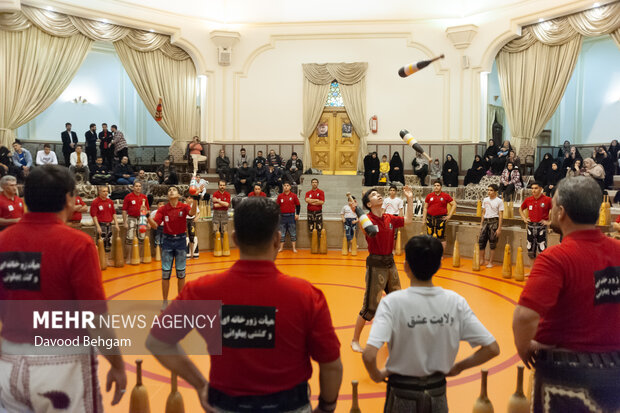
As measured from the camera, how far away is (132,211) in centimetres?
1109

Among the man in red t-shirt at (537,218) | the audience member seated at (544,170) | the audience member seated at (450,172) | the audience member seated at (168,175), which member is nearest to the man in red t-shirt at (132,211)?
the audience member seated at (168,175)

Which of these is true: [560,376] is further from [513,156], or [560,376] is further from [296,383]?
[513,156]

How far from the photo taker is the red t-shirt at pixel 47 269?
2.38 meters

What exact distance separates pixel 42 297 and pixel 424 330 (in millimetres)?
1882

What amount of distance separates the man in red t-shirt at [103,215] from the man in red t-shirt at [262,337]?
9.45m

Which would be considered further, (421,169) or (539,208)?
(421,169)

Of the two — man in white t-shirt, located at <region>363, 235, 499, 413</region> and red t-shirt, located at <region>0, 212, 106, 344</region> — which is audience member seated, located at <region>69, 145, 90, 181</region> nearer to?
red t-shirt, located at <region>0, 212, 106, 344</region>

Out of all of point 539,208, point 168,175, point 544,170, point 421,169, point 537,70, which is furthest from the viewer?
point 421,169

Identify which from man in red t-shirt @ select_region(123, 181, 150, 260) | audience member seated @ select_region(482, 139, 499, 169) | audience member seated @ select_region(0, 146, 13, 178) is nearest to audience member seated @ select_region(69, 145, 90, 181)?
audience member seated @ select_region(0, 146, 13, 178)

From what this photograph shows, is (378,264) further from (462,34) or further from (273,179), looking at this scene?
(462,34)

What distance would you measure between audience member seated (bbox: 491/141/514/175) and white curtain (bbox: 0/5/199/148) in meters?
11.2

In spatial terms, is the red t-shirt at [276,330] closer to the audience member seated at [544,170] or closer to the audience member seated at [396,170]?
the audience member seated at [544,170]

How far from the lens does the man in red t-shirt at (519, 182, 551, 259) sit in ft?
32.5

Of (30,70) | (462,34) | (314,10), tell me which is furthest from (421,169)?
(30,70)
